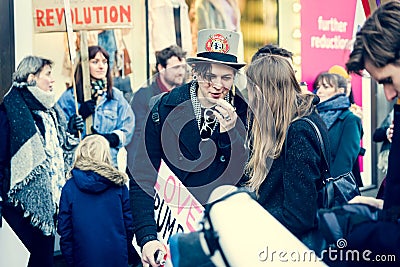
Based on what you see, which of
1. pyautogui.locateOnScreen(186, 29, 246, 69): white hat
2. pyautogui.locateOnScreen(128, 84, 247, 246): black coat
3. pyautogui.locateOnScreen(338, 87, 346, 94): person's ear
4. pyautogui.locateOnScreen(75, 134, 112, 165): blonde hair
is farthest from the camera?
pyautogui.locateOnScreen(338, 87, 346, 94): person's ear

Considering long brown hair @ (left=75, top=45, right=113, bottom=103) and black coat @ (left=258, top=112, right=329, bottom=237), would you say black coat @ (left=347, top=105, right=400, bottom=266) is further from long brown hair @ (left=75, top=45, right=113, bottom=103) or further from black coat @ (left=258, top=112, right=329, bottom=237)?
long brown hair @ (left=75, top=45, right=113, bottom=103)

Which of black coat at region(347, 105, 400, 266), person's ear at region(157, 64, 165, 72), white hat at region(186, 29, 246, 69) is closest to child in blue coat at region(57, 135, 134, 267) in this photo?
person's ear at region(157, 64, 165, 72)

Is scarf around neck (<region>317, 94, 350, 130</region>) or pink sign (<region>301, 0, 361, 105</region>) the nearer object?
scarf around neck (<region>317, 94, 350, 130</region>)

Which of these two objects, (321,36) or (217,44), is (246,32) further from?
(217,44)

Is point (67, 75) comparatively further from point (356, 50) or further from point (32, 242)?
point (356, 50)

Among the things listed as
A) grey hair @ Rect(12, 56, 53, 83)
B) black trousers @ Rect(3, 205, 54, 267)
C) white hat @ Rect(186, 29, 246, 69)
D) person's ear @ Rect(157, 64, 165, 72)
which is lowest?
black trousers @ Rect(3, 205, 54, 267)

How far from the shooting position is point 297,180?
3.39m

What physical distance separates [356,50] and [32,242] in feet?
10.2

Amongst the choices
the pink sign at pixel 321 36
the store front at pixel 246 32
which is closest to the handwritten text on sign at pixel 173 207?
the store front at pixel 246 32

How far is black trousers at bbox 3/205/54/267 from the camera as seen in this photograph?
546 cm

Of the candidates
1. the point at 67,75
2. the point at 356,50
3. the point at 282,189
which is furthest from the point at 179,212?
the point at 67,75

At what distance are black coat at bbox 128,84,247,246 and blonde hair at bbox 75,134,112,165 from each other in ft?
4.74

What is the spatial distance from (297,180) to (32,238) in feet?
8.74

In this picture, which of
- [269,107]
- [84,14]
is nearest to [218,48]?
Result: [269,107]
